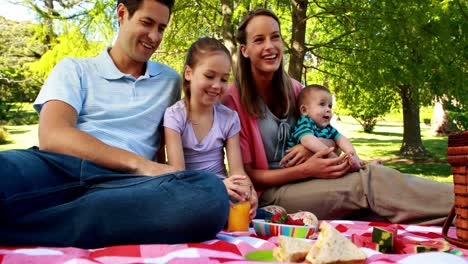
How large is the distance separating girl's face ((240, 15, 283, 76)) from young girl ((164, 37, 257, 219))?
291mm

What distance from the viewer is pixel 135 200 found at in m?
1.95

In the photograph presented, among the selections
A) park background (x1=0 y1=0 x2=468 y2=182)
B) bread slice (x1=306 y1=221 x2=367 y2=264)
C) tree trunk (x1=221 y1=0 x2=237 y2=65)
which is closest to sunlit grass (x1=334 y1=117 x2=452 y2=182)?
park background (x1=0 y1=0 x2=468 y2=182)

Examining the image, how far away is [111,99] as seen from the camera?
2578 mm

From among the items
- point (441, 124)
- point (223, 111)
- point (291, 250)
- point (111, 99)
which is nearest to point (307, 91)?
point (223, 111)

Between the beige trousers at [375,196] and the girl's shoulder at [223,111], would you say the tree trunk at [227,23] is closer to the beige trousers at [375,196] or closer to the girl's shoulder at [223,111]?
the girl's shoulder at [223,111]

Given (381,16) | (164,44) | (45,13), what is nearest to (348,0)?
(381,16)

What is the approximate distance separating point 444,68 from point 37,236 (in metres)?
6.30

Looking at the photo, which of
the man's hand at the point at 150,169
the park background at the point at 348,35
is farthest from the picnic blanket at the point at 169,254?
the park background at the point at 348,35

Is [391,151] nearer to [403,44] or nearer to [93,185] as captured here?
[403,44]

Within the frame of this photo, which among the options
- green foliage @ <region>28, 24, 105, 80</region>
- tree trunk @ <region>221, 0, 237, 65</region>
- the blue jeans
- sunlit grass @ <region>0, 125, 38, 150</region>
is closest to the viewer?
the blue jeans

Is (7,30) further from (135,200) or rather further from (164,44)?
(135,200)

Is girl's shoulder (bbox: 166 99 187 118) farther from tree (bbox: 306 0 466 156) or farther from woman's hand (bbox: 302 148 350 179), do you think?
tree (bbox: 306 0 466 156)

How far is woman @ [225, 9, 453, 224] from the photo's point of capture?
278cm

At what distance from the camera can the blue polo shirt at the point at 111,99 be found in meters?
2.46
